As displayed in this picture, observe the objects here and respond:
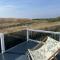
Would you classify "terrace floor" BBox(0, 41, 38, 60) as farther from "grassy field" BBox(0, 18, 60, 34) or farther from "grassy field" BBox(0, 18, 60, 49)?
"grassy field" BBox(0, 18, 60, 34)

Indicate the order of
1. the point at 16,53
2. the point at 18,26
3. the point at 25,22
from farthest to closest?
1. the point at 25,22
2. the point at 18,26
3. the point at 16,53

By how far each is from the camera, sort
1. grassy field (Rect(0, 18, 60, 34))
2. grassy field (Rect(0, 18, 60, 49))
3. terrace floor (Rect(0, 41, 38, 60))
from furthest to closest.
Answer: grassy field (Rect(0, 18, 60, 34)) → grassy field (Rect(0, 18, 60, 49)) → terrace floor (Rect(0, 41, 38, 60))

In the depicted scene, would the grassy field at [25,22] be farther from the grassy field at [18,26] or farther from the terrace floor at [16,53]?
the terrace floor at [16,53]

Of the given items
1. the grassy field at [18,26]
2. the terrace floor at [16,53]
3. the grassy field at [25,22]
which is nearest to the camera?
the terrace floor at [16,53]

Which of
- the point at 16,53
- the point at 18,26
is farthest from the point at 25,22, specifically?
the point at 16,53

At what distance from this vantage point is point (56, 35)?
2463mm

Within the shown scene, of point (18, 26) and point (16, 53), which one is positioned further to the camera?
point (18, 26)

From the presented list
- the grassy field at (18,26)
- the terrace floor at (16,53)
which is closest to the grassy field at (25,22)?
the grassy field at (18,26)

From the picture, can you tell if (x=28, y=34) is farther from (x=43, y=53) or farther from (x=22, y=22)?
(x=43, y=53)

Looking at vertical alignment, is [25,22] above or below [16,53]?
above

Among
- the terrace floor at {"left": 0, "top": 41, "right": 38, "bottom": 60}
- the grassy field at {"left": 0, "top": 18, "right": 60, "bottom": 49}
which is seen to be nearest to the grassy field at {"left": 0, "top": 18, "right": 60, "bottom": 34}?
the grassy field at {"left": 0, "top": 18, "right": 60, "bottom": 49}

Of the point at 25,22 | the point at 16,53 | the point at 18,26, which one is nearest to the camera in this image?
the point at 16,53

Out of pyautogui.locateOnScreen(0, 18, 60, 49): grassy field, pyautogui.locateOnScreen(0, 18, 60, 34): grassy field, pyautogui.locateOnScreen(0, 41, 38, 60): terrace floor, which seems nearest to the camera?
pyautogui.locateOnScreen(0, 41, 38, 60): terrace floor

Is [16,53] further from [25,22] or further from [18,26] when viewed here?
[25,22]
